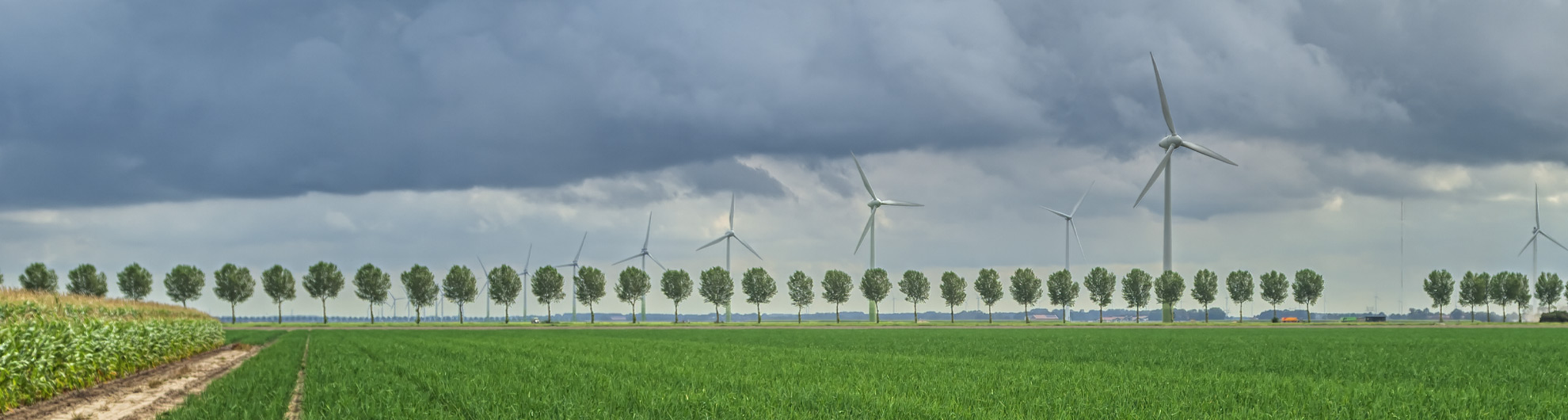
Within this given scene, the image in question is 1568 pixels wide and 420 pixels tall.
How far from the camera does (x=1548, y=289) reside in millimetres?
182750

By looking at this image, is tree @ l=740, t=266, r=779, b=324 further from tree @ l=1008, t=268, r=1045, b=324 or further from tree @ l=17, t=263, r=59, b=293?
tree @ l=17, t=263, r=59, b=293

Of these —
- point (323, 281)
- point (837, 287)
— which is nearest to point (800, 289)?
point (837, 287)

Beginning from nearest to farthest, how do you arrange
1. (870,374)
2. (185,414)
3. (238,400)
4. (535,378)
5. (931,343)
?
(185,414), (238,400), (535,378), (870,374), (931,343)

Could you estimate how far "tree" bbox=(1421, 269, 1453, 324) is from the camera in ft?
598

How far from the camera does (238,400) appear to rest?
21.0 m

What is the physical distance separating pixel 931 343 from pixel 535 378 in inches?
1315

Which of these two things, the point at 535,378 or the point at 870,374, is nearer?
the point at 535,378

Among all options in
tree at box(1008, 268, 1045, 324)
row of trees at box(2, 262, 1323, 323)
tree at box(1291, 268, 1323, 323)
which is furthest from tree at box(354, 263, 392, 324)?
tree at box(1291, 268, 1323, 323)

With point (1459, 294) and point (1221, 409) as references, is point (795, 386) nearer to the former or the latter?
point (1221, 409)

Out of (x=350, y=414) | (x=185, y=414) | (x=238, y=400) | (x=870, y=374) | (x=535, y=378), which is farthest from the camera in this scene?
(x=870, y=374)

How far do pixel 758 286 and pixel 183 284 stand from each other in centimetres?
10514

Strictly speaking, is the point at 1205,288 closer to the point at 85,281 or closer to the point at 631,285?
the point at 631,285

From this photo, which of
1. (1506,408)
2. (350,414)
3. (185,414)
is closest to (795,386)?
(350,414)

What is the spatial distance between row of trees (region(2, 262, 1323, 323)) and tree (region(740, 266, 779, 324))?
0.15 metres
